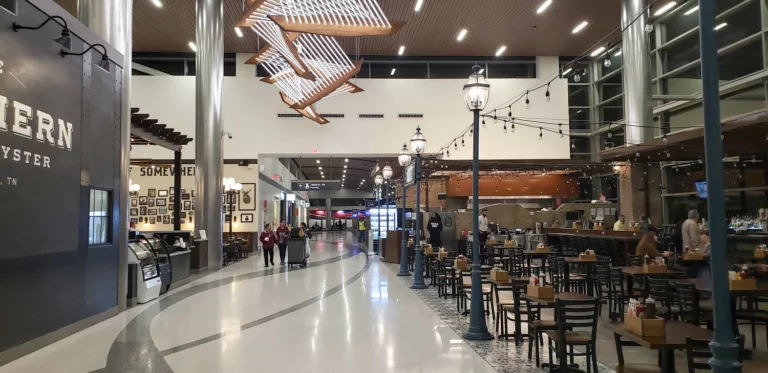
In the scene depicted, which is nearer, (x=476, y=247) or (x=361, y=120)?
(x=476, y=247)

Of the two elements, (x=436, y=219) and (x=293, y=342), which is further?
(x=436, y=219)

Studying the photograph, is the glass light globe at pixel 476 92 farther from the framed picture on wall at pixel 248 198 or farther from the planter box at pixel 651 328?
the framed picture on wall at pixel 248 198

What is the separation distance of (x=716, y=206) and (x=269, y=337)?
16.2 feet

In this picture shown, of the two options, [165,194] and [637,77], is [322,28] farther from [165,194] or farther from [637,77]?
[165,194]

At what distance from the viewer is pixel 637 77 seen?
1362cm

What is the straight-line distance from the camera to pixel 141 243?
364 inches

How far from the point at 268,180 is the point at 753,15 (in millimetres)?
17054

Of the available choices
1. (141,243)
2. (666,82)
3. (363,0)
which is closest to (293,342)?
(141,243)

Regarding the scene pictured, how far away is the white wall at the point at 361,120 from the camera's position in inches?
754

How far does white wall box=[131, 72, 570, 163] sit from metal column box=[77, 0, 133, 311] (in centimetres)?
1108

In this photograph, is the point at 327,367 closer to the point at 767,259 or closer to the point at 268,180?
the point at 767,259

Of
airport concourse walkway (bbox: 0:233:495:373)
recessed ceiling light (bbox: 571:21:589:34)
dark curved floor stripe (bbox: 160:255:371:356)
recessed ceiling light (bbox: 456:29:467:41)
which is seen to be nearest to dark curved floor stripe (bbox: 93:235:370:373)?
airport concourse walkway (bbox: 0:233:495:373)

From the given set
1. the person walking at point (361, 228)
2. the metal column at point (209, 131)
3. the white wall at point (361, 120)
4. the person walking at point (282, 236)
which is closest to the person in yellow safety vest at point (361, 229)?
the person walking at point (361, 228)

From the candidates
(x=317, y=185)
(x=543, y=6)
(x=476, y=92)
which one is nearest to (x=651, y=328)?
(x=476, y=92)
